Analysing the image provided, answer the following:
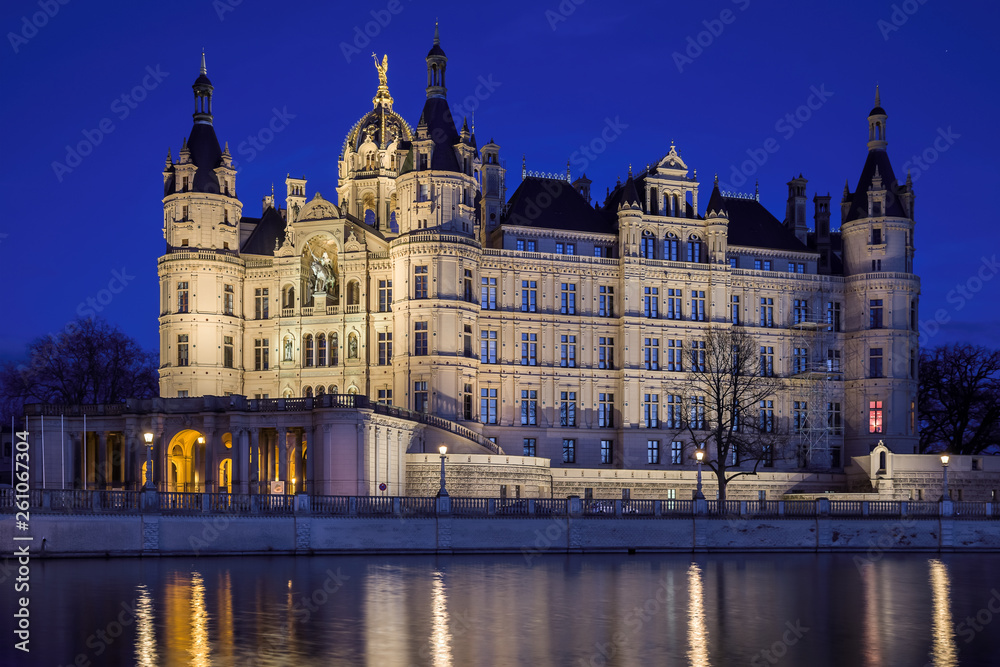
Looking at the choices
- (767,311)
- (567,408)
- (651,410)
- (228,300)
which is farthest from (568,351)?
(228,300)

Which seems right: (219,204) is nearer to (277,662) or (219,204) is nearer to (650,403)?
(650,403)

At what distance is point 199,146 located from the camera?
72.8m

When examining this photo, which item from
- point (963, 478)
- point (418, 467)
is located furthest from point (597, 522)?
point (963, 478)

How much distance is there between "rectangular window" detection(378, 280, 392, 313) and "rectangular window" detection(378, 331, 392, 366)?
58.6 inches

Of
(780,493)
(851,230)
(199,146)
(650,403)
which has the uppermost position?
(199,146)

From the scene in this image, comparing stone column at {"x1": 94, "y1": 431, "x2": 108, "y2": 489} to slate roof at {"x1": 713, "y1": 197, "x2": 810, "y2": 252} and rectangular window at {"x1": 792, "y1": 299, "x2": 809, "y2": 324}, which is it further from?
rectangular window at {"x1": 792, "y1": 299, "x2": 809, "y2": 324}

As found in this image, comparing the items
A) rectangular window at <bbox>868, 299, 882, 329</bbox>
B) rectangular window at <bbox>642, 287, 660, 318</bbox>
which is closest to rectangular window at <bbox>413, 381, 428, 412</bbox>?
rectangular window at <bbox>642, 287, 660, 318</bbox>

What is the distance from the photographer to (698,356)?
7675cm

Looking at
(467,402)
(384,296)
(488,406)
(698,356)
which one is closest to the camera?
(467,402)

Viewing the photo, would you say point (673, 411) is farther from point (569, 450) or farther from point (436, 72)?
point (436, 72)

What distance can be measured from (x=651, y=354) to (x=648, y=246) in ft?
23.2

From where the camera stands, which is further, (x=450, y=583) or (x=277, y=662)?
(x=450, y=583)

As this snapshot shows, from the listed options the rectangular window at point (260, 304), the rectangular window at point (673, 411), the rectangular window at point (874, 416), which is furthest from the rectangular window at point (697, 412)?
the rectangular window at point (260, 304)

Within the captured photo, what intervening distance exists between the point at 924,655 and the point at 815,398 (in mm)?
57695
